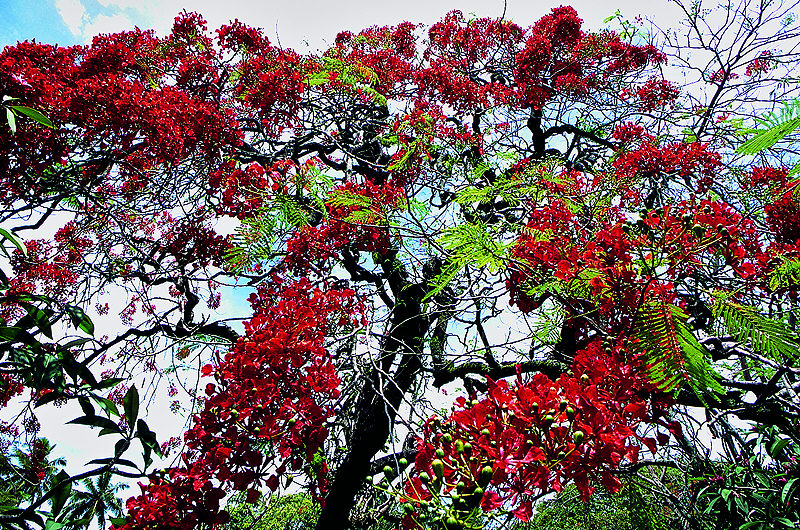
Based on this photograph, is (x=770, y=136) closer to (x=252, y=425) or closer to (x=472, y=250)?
(x=472, y=250)

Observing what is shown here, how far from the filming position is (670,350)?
48.0 inches

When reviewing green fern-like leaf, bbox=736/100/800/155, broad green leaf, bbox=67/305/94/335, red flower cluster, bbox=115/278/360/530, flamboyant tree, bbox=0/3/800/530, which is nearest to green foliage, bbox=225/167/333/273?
flamboyant tree, bbox=0/3/800/530

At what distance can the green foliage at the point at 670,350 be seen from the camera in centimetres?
117

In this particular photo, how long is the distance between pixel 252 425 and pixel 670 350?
130 cm

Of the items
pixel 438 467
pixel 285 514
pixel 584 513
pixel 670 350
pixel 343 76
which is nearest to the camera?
pixel 438 467

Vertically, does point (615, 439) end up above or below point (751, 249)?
below

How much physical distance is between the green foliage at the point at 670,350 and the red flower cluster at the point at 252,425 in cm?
110

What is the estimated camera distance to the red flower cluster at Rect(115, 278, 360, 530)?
1475 mm

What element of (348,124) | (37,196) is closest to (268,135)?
(348,124)

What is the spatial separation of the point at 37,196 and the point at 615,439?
361 cm

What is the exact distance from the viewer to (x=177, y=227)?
145 inches

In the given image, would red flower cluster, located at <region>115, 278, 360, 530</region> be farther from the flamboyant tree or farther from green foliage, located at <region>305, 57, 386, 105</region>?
green foliage, located at <region>305, 57, 386, 105</region>

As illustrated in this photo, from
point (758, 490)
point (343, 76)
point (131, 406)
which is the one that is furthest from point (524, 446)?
point (343, 76)

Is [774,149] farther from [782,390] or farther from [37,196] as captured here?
[37,196]
